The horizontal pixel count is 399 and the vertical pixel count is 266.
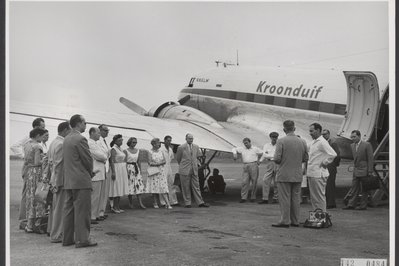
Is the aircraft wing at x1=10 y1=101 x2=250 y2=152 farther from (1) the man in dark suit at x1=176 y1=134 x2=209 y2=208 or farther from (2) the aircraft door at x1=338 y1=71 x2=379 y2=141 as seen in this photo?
(2) the aircraft door at x1=338 y1=71 x2=379 y2=141

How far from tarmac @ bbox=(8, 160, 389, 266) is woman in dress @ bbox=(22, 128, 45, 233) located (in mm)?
137

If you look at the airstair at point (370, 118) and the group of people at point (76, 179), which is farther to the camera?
the airstair at point (370, 118)

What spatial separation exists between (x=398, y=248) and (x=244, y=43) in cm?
345

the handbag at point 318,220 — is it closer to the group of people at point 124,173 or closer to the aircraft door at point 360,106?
the group of people at point 124,173

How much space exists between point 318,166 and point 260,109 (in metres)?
3.86

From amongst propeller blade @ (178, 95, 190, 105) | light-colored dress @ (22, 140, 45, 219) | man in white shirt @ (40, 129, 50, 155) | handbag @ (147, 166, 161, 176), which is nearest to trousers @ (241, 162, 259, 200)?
handbag @ (147, 166, 161, 176)

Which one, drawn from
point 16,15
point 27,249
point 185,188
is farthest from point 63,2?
point 185,188

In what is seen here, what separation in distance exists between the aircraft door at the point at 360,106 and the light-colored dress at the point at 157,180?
3254 millimetres

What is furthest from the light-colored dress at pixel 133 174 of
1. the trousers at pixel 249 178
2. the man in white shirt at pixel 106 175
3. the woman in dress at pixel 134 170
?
the trousers at pixel 249 178

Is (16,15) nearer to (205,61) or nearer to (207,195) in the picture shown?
(205,61)

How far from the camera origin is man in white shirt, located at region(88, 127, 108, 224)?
7.97m

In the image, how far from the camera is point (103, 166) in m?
8.16

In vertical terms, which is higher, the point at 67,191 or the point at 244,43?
the point at 244,43

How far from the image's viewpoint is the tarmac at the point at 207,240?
6.06 m
